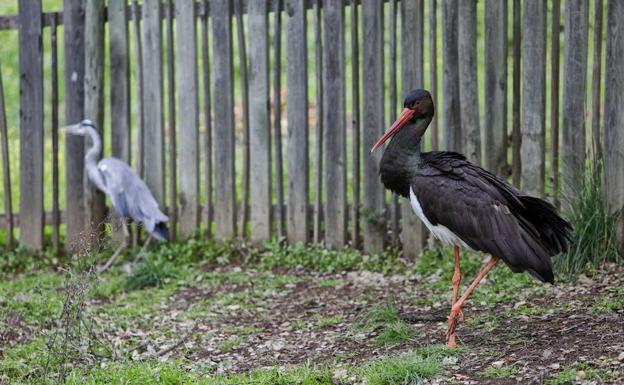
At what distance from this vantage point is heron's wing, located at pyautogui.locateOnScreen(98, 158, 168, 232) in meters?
9.52

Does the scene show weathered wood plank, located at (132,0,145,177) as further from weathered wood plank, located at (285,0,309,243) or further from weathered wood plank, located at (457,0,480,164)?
weathered wood plank, located at (457,0,480,164)

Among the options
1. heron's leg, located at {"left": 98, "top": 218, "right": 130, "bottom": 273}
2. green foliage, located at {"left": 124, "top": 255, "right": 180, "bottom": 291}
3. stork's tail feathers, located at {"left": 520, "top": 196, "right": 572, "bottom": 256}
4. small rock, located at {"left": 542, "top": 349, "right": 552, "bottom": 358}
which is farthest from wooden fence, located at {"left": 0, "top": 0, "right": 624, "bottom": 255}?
small rock, located at {"left": 542, "top": 349, "right": 552, "bottom": 358}

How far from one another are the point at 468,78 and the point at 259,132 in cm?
208

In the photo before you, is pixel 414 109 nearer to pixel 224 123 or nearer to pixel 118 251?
pixel 224 123

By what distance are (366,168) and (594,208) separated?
2.12 metres

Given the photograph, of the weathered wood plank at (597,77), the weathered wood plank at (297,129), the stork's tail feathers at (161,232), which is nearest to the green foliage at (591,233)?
the weathered wood plank at (597,77)

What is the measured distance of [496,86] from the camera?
859 cm

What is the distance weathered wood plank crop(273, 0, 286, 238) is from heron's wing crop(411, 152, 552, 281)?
2746mm

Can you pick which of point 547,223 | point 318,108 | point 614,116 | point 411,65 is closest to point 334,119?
point 318,108

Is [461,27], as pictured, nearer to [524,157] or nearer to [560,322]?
[524,157]

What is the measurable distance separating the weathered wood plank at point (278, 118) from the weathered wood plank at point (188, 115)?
2.67 ft

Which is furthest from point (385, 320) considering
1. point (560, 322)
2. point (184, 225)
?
point (184, 225)

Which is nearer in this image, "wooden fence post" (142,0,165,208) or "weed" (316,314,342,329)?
"weed" (316,314,342,329)

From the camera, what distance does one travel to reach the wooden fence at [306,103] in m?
8.38
